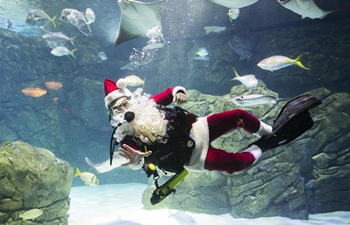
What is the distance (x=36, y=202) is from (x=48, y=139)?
353 inches

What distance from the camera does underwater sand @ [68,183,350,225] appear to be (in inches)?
236

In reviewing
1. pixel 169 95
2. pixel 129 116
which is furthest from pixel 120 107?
pixel 169 95

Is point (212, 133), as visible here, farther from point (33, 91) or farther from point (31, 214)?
point (33, 91)

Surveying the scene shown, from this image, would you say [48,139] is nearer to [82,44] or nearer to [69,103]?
[69,103]

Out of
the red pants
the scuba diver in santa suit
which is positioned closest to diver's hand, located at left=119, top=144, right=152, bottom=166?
the scuba diver in santa suit

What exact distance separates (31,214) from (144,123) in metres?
3.59

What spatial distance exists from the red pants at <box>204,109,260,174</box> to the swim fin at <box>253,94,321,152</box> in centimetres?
22

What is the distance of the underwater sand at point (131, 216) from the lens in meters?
5.99

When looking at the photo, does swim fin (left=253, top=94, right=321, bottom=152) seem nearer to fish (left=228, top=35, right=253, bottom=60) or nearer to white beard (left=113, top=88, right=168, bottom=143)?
white beard (left=113, top=88, right=168, bottom=143)

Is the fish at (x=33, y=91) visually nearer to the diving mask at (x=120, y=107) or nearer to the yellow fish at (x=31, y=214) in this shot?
the yellow fish at (x=31, y=214)

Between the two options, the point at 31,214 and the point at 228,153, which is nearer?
the point at 228,153

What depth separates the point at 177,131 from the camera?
8.16 ft

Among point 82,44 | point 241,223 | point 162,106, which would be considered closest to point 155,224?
point 241,223

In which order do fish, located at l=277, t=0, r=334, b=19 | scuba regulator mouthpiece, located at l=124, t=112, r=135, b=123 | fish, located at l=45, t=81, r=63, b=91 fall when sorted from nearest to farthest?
scuba regulator mouthpiece, located at l=124, t=112, r=135, b=123
fish, located at l=277, t=0, r=334, b=19
fish, located at l=45, t=81, r=63, b=91
